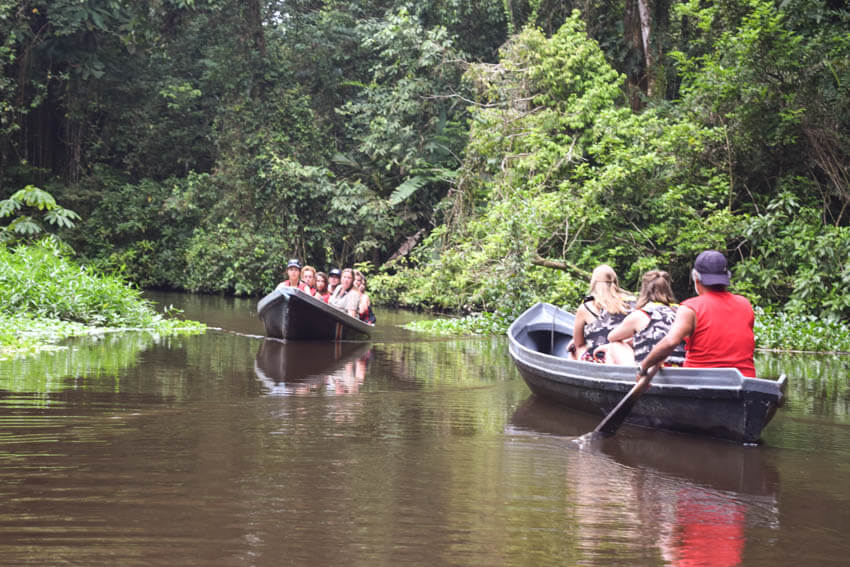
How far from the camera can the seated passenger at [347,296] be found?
1488cm

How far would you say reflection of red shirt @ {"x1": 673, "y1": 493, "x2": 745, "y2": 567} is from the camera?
3.69m

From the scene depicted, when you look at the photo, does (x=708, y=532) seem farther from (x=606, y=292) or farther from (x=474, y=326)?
(x=474, y=326)

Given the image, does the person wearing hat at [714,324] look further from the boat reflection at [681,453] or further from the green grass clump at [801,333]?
the green grass clump at [801,333]

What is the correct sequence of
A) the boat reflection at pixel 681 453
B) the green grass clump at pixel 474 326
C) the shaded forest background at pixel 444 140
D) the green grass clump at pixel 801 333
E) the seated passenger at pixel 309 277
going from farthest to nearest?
the green grass clump at pixel 474 326
the shaded forest background at pixel 444 140
the seated passenger at pixel 309 277
the green grass clump at pixel 801 333
the boat reflection at pixel 681 453

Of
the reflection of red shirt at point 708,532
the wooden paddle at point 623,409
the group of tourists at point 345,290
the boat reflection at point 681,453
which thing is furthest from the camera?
the group of tourists at point 345,290

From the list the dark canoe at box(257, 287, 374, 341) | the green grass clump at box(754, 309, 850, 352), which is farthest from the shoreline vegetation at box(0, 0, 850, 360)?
the dark canoe at box(257, 287, 374, 341)

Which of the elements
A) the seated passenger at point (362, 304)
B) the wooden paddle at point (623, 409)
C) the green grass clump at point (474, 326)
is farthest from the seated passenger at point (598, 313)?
the green grass clump at point (474, 326)

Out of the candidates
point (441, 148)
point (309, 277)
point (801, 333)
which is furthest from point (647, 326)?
point (441, 148)

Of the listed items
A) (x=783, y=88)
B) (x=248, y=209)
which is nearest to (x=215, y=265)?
(x=248, y=209)

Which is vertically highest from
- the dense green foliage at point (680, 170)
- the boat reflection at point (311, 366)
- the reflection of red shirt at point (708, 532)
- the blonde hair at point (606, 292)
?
the dense green foliage at point (680, 170)

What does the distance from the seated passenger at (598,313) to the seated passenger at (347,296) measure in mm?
7060

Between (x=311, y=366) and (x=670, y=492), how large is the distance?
251 inches

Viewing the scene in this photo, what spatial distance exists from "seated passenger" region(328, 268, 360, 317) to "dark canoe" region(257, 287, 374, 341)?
52cm

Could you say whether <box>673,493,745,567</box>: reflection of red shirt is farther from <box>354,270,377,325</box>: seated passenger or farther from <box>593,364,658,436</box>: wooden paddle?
<box>354,270,377,325</box>: seated passenger
